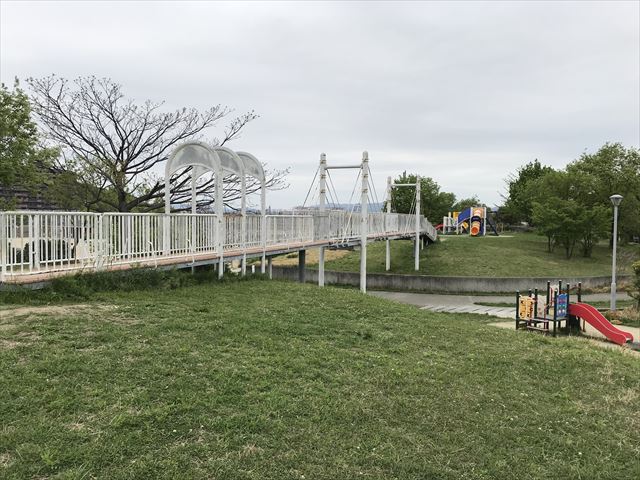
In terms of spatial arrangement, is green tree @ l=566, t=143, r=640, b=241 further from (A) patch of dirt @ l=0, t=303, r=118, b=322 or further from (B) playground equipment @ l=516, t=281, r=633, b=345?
(A) patch of dirt @ l=0, t=303, r=118, b=322

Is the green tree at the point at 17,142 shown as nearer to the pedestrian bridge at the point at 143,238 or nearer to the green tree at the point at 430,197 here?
the pedestrian bridge at the point at 143,238

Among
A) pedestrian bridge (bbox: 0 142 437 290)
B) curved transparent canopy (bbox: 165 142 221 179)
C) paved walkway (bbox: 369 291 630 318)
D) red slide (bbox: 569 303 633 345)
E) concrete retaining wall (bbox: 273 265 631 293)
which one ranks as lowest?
paved walkway (bbox: 369 291 630 318)

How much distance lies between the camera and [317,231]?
650 inches

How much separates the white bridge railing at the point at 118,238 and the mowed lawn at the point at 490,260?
618 inches

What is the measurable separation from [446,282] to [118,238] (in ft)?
62.0

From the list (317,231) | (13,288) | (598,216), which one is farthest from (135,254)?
(598,216)

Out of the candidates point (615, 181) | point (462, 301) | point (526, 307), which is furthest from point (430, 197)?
point (526, 307)

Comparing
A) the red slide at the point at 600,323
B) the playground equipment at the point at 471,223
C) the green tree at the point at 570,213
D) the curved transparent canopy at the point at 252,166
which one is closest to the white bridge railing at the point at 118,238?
the curved transparent canopy at the point at 252,166

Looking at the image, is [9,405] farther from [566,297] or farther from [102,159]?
[102,159]

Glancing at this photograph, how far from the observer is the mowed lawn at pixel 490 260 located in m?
26.9

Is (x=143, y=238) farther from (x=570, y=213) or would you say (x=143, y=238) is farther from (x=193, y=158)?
(x=570, y=213)

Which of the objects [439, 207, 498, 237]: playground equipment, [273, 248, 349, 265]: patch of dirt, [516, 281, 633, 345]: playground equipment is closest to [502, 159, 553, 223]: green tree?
[439, 207, 498, 237]: playground equipment

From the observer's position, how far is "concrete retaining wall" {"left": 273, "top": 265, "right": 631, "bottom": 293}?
78.2 feet

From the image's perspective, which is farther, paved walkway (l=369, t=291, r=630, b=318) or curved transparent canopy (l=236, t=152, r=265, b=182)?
paved walkway (l=369, t=291, r=630, b=318)
